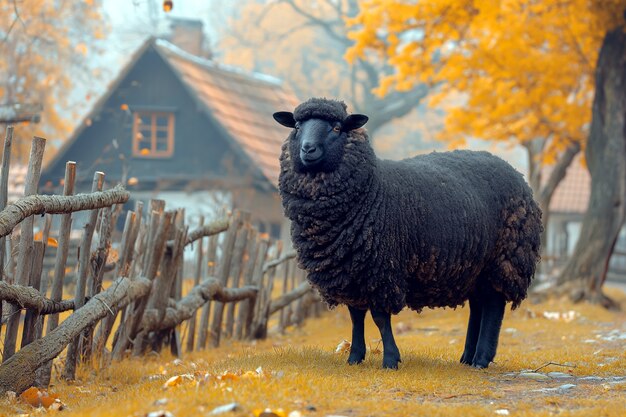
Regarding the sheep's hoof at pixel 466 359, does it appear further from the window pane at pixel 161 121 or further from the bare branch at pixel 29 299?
the window pane at pixel 161 121

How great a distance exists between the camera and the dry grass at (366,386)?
15.3 feet

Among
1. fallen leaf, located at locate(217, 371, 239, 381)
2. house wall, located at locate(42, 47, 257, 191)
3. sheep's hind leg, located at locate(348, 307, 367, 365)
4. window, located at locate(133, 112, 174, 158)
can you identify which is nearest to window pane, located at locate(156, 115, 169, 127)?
window, located at locate(133, 112, 174, 158)

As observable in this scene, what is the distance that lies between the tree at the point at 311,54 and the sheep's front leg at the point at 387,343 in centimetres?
3033

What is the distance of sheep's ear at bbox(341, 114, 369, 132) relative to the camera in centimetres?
649

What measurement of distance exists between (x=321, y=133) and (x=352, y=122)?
0.28 metres

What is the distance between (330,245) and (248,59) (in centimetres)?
3569

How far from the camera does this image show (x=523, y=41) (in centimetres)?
1630

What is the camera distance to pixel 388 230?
6395 millimetres

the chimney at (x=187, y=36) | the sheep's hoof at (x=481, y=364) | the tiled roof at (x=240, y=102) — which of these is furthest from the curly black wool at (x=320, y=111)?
the chimney at (x=187, y=36)

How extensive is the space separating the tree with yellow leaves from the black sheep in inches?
326

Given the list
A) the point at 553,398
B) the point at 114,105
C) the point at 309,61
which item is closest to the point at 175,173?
the point at 114,105

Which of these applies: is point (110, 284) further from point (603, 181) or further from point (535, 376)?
point (603, 181)

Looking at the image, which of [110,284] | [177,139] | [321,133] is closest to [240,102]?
[177,139]

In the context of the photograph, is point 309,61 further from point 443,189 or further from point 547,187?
point 443,189
